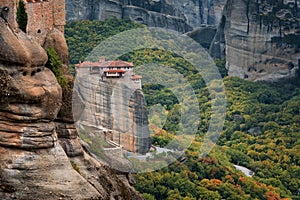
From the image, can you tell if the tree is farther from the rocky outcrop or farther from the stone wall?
the rocky outcrop

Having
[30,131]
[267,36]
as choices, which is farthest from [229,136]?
[30,131]

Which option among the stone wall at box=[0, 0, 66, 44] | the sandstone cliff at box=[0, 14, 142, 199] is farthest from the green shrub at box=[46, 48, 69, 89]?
the sandstone cliff at box=[0, 14, 142, 199]

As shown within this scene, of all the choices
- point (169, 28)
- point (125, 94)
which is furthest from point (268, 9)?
point (125, 94)

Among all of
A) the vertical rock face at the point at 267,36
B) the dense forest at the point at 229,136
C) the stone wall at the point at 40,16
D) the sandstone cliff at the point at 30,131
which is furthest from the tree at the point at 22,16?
the vertical rock face at the point at 267,36

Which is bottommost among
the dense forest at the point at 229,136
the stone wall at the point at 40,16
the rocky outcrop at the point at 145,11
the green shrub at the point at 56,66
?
the dense forest at the point at 229,136

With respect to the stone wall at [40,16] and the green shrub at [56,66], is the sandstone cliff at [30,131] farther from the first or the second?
the green shrub at [56,66]

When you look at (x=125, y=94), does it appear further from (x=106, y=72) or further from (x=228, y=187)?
(x=228, y=187)

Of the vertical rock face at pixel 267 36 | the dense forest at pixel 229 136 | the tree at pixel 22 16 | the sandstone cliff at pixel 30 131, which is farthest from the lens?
the vertical rock face at pixel 267 36
